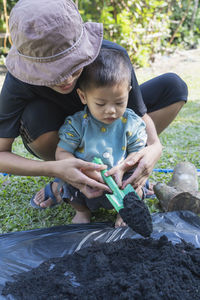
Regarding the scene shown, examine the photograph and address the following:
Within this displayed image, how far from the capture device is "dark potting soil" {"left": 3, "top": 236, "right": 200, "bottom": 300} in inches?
50.7

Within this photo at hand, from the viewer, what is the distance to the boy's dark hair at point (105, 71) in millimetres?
1622

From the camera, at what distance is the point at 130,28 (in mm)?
6207

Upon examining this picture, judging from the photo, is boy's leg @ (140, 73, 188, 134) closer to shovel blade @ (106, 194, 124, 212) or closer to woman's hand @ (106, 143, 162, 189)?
woman's hand @ (106, 143, 162, 189)

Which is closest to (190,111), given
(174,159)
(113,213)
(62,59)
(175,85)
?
(174,159)

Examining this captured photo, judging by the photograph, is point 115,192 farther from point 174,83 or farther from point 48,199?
point 174,83

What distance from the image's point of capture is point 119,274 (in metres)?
1.39

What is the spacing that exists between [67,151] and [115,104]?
1.27 feet

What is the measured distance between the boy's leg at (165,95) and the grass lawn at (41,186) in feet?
1.79

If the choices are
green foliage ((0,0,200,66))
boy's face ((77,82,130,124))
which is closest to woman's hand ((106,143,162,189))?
boy's face ((77,82,130,124))

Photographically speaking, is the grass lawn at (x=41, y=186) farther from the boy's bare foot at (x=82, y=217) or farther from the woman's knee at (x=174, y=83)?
the woman's knee at (x=174, y=83)

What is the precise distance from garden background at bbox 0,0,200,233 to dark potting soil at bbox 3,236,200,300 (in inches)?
20.6

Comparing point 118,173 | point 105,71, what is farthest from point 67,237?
point 105,71

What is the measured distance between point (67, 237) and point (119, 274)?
0.46m

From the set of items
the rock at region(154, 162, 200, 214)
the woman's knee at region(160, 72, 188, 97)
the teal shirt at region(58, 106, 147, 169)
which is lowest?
the rock at region(154, 162, 200, 214)
